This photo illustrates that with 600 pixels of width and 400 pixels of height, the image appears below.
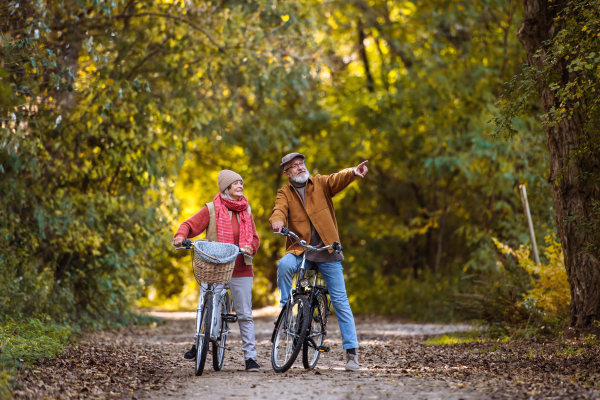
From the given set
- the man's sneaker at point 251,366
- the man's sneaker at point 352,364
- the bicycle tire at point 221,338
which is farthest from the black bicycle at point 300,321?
the bicycle tire at point 221,338

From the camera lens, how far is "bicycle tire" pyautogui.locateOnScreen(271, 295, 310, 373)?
634cm

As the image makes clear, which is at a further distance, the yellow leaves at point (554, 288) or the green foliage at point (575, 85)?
the yellow leaves at point (554, 288)

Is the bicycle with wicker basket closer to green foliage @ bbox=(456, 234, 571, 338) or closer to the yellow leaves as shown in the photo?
green foliage @ bbox=(456, 234, 571, 338)

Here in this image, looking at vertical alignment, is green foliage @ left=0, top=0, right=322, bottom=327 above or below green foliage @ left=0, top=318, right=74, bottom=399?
above

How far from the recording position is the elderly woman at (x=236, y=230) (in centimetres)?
→ 654

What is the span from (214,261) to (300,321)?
1.02 meters

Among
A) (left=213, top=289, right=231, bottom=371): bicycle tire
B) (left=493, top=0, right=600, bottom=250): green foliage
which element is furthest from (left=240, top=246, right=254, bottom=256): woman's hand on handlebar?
(left=493, top=0, right=600, bottom=250): green foliage

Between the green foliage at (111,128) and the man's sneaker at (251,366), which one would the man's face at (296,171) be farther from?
the green foliage at (111,128)

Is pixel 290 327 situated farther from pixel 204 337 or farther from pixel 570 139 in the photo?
pixel 570 139

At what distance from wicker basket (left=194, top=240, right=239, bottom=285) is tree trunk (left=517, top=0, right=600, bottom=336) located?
3902 mm

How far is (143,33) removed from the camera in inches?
472

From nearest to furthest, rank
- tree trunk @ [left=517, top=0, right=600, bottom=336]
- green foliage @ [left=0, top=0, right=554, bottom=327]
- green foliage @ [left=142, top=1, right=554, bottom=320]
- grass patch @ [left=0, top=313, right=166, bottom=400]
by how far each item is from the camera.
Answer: grass patch @ [left=0, top=313, right=166, bottom=400]
tree trunk @ [left=517, top=0, right=600, bottom=336]
green foliage @ [left=0, top=0, right=554, bottom=327]
green foliage @ [left=142, top=1, right=554, bottom=320]

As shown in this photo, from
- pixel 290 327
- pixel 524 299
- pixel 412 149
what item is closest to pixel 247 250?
pixel 290 327

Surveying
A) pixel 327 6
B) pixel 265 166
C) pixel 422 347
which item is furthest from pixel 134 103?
pixel 265 166
